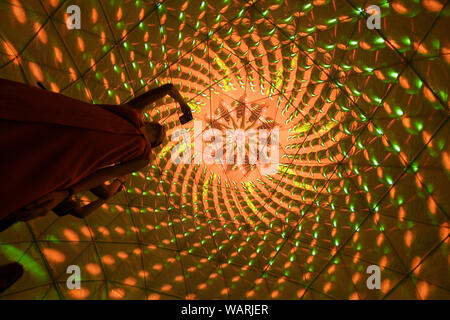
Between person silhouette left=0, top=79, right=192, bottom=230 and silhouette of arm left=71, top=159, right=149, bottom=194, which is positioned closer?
person silhouette left=0, top=79, right=192, bottom=230

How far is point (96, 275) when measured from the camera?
8906mm

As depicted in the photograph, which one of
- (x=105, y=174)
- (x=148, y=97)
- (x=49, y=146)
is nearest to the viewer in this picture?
(x=49, y=146)

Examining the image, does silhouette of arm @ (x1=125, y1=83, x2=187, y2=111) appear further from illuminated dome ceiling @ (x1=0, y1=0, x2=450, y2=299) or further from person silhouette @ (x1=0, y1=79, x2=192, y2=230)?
illuminated dome ceiling @ (x1=0, y1=0, x2=450, y2=299)

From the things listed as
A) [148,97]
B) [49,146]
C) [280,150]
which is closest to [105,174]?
[49,146]

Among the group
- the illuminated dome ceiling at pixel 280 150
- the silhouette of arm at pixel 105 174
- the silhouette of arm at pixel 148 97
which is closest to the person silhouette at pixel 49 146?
the silhouette of arm at pixel 105 174

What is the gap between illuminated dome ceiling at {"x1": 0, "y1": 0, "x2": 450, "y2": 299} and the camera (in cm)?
669

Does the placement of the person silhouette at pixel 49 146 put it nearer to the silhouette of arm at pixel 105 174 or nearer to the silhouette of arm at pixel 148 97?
the silhouette of arm at pixel 105 174

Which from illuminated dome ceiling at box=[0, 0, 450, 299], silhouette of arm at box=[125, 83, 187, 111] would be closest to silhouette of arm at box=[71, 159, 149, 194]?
silhouette of arm at box=[125, 83, 187, 111]

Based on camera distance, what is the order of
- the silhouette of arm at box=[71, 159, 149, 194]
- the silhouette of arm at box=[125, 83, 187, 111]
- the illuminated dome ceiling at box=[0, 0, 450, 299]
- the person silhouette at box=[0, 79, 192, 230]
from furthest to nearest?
the illuminated dome ceiling at box=[0, 0, 450, 299]
the silhouette of arm at box=[125, 83, 187, 111]
the silhouette of arm at box=[71, 159, 149, 194]
the person silhouette at box=[0, 79, 192, 230]

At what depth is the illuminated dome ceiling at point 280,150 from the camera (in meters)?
6.69

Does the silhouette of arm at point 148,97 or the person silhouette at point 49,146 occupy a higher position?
the silhouette of arm at point 148,97

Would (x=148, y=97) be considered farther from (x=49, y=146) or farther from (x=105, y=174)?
(x=49, y=146)

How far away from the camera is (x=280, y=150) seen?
37.1ft

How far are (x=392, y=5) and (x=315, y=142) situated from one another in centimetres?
478
